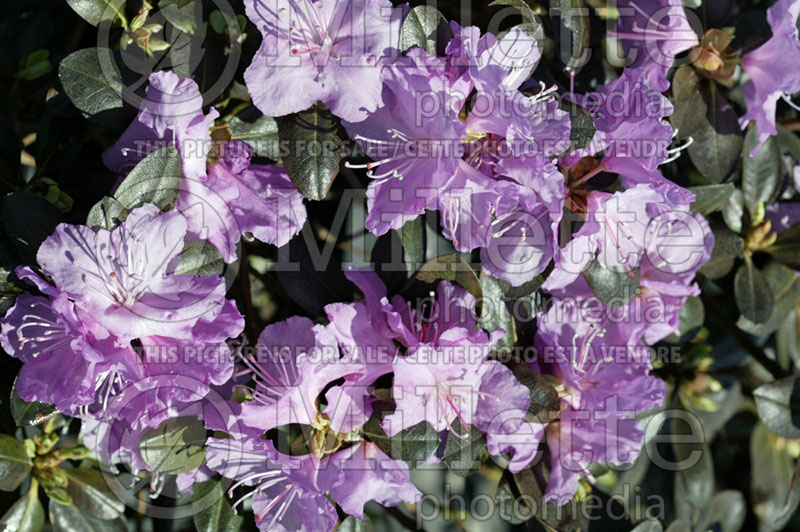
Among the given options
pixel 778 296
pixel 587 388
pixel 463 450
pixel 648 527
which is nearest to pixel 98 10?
pixel 463 450

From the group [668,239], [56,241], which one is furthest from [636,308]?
[56,241]

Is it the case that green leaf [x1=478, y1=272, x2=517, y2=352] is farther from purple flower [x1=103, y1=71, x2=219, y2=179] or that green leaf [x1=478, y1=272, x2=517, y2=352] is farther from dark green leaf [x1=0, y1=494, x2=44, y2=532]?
dark green leaf [x1=0, y1=494, x2=44, y2=532]

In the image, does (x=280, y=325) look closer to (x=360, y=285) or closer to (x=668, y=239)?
(x=360, y=285)

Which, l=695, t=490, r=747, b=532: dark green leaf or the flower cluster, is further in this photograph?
l=695, t=490, r=747, b=532: dark green leaf

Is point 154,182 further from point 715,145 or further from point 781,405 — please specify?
point 781,405

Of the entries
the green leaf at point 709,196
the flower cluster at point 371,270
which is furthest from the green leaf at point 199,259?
the green leaf at point 709,196

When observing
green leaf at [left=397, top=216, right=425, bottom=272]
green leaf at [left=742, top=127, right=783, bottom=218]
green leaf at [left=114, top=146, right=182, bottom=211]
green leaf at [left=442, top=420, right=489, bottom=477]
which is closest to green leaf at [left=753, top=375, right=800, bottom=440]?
green leaf at [left=742, top=127, right=783, bottom=218]
